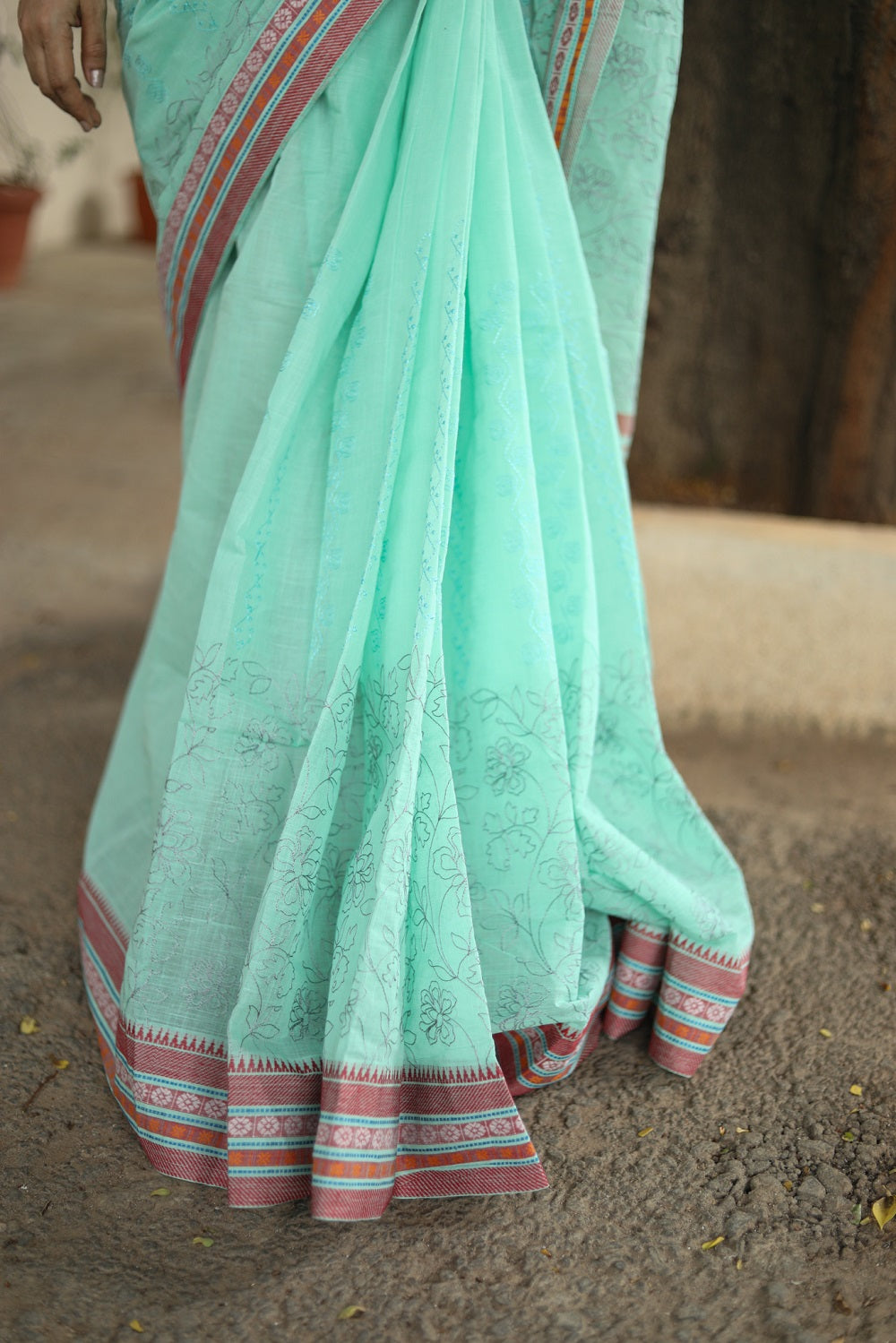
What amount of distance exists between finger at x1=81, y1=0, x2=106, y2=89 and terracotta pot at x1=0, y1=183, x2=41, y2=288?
567cm

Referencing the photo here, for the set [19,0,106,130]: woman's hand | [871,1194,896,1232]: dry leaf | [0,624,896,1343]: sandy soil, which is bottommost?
[0,624,896,1343]: sandy soil

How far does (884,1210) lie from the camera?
4.09ft

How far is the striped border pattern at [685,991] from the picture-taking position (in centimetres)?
144

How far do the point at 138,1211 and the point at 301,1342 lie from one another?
247 millimetres

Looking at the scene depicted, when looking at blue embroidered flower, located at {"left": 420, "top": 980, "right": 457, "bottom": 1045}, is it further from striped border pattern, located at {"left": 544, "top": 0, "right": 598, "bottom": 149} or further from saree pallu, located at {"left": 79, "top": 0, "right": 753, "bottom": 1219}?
striped border pattern, located at {"left": 544, "top": 0, "right": 598, "bottom": 149}

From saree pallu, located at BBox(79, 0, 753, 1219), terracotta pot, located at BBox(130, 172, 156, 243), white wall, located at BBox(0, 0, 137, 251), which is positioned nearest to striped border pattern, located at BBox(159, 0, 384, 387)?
saree pallu, located at BBox(79, 0, 753, 1219)

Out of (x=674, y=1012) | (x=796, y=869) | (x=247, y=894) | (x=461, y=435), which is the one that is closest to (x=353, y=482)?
(x=461, y=435)

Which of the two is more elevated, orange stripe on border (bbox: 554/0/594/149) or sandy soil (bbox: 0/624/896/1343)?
orange stripe on border (bbox: 554/0/594/149)

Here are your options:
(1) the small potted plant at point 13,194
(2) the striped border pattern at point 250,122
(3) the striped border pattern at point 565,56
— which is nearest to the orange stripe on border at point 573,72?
(3) the striped border pattern at point 565,56

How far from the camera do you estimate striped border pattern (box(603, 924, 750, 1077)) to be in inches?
56.6

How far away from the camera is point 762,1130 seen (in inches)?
53.4

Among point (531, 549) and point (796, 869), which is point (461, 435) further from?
point (796, 869)

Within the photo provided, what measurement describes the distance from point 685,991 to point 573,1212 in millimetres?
322

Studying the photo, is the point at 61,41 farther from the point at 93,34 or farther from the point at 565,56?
the point at 565,56
